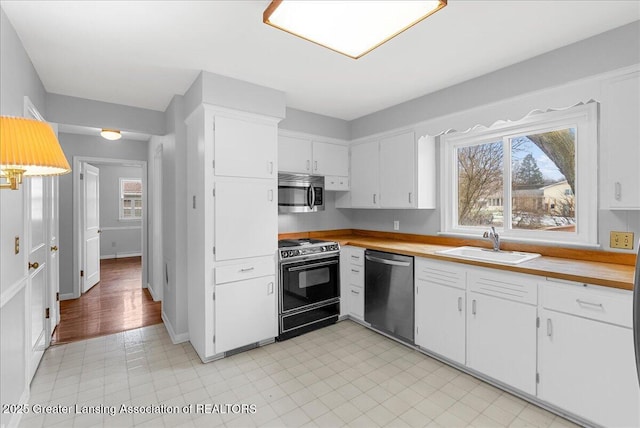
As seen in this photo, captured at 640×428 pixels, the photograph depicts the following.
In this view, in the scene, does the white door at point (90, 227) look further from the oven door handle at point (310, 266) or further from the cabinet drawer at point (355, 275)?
the cabinet drawer at point (355, 275)

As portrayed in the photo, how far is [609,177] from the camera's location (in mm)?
2041

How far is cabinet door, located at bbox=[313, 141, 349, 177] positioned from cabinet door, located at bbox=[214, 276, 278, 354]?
152 cm

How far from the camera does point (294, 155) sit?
3.54m

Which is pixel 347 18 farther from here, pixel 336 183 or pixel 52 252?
pixel 52 252

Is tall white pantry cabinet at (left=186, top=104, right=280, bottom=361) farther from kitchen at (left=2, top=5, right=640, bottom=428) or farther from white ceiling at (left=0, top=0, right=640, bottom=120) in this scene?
white ceiling at (left=0, top=0, right=640, bottom=120)

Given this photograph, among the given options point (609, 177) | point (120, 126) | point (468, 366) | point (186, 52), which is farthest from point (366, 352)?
point (120, 126)

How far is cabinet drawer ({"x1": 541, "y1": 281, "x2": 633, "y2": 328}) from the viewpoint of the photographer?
5.53 feet

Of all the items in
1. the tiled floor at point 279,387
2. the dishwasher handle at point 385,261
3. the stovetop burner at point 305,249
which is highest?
the stovetop burner at point 305,249

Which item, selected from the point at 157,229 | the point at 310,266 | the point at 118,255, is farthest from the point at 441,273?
the point at 118,255

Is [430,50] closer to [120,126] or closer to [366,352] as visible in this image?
[366,352]

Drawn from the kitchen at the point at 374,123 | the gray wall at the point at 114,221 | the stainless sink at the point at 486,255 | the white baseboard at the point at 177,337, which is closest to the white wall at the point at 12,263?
the kitchen at the point at 374,123

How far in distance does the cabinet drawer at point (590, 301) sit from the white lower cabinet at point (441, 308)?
0.59 metres

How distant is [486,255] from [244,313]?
2.24m

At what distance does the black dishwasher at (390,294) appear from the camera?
287cm
